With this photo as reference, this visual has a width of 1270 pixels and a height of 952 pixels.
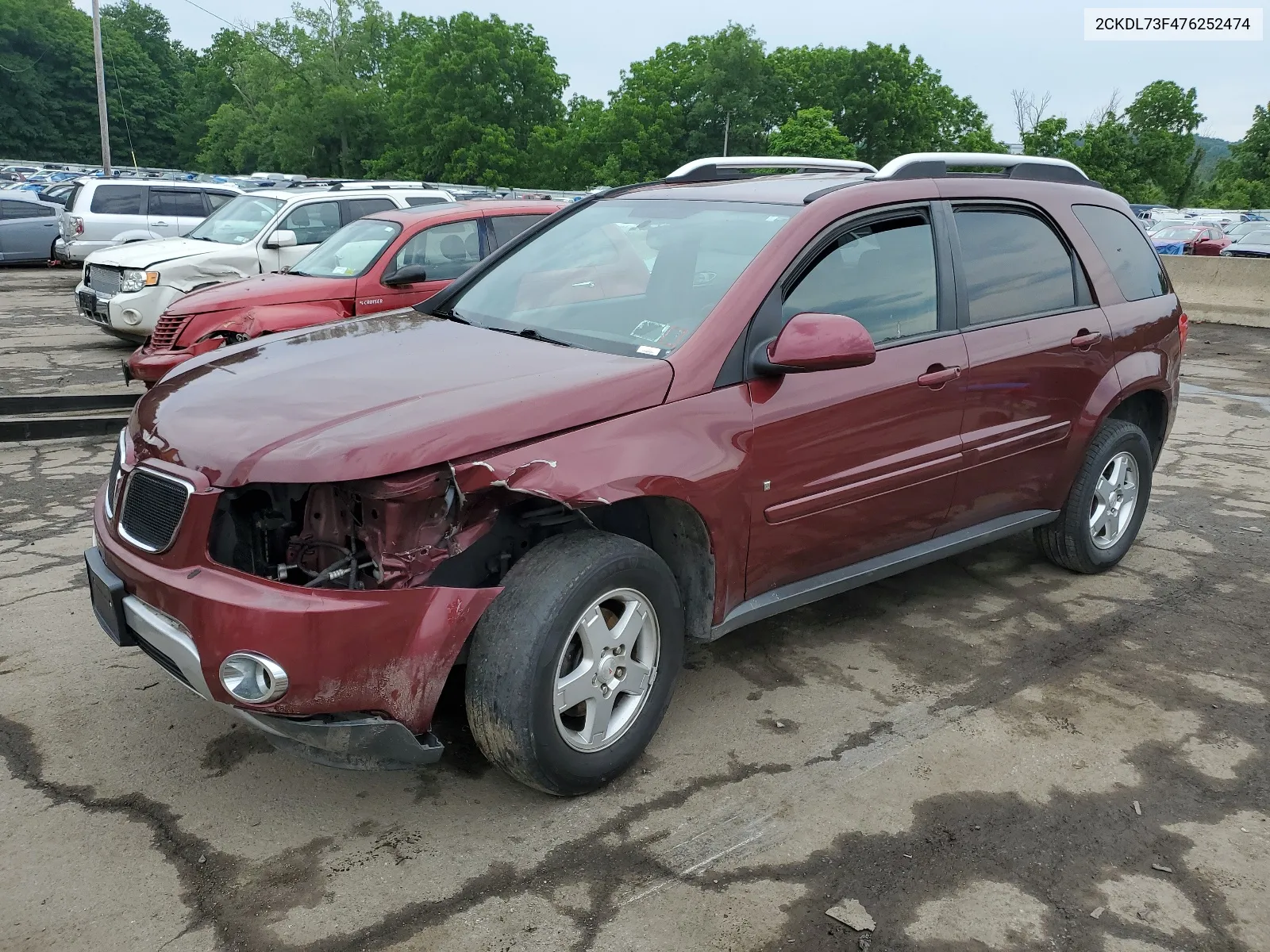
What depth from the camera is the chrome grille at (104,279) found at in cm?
1056

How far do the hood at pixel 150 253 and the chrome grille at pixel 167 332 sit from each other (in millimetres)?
2630

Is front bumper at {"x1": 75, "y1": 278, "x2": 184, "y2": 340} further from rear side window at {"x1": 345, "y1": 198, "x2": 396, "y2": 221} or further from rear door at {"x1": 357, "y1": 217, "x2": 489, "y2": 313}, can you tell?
rear door at {"x1": 357, "y1": 217, "x2": 489, "y2": 313}

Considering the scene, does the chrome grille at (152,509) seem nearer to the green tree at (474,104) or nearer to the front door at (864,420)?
the front door at (864,420)

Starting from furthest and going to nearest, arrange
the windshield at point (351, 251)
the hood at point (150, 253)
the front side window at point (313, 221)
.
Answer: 1. the front side window at point (313, 221)
2. the hood at point (150, 253)
3. the windshield at point (351, 251)

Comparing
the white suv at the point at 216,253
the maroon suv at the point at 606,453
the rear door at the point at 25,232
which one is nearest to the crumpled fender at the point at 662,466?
the maroon suv at the point at 606,453

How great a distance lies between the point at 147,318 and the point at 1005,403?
8.80m

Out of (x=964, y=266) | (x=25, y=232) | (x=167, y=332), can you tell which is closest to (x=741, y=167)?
(x=964, y=266)

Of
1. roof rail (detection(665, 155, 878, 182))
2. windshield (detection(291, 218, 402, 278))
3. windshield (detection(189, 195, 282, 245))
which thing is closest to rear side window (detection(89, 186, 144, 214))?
windshield (detection(189, 195, 282, 245))

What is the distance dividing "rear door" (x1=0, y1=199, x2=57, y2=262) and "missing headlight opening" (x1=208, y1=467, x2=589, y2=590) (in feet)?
69.9

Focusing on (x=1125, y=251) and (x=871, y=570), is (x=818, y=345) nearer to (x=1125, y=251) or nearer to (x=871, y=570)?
(x=871, y=570)

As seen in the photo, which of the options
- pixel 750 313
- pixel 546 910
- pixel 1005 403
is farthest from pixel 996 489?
pixel 546 910

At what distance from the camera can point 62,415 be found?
7777mm

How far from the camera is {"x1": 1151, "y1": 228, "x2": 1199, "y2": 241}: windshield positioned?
24547mm

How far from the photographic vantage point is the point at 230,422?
287 cm
